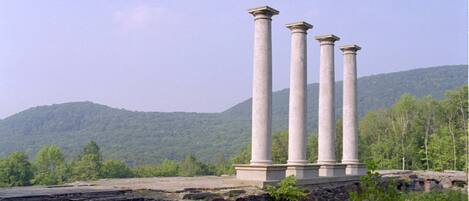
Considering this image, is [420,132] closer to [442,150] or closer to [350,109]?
[442,150]

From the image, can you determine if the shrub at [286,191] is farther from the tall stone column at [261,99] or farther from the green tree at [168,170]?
the green tree at [168,170]

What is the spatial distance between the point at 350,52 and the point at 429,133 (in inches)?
1774

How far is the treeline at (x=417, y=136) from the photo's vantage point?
67125 millimetres

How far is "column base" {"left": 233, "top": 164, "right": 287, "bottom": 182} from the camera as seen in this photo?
24.4 m

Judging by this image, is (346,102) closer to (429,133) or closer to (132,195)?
(132,195)

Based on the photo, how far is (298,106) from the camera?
94.1ft

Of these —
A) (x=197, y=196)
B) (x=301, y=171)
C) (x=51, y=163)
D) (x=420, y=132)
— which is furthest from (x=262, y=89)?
(x=51, y=163)

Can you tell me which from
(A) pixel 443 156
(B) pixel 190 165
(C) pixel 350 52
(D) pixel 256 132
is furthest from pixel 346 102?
(B) pixel 190 165

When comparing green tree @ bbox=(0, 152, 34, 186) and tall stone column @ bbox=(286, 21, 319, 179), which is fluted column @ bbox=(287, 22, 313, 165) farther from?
green tree @ bbox=(0, 152, 34, 186)

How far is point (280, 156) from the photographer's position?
245ft

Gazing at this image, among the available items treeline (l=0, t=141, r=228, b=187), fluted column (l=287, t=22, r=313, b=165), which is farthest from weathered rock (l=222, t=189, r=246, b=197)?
treeline (l=0, t=141, r=228, b=187)

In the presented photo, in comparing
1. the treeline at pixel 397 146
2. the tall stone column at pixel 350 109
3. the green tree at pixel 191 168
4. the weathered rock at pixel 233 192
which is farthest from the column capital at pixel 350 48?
the green tree at pixel 191 168

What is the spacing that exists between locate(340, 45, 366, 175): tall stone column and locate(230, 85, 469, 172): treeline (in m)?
34.1

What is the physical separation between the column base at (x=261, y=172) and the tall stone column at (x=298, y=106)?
3.03 metres
